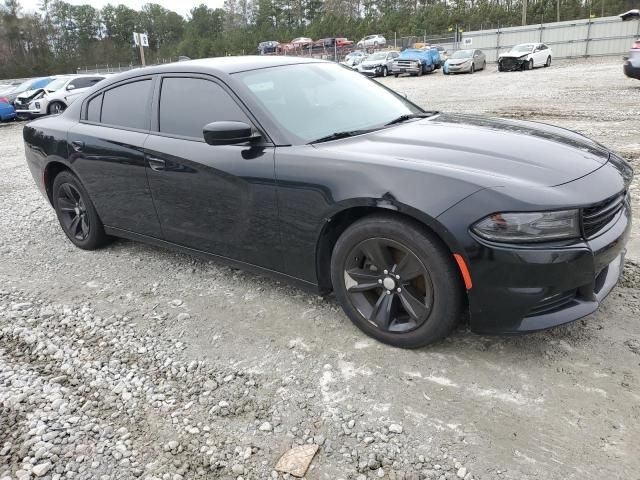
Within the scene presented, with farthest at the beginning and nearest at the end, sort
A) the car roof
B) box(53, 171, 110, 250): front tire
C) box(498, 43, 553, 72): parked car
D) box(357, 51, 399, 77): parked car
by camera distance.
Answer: box(357, 51, 399, 77): parked car < box(498, 43, 553, 72): parked car < box(53, 171, 110, 250): front tire < the car roof

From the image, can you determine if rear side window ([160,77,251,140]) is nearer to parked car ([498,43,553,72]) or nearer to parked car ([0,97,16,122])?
parked car ([0,97,16,122])

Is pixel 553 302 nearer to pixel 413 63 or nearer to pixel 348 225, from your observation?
pixel 348 225

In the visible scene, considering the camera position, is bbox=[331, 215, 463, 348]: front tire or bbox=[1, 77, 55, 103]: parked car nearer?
bbox=[331, 215, 463, 348]: front tire

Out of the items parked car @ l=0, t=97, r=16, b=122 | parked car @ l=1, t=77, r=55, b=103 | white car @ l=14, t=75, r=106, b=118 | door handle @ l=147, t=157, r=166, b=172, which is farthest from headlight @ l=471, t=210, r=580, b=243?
parked car @ l=1, t=77, r=55, b=103

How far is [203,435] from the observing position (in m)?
2.42

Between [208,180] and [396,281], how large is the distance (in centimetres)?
143

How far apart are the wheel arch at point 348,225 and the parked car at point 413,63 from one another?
29926mm

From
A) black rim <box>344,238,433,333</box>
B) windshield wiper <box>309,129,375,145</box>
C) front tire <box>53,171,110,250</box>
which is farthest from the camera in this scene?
front tire <box>53,171,110,250</box>

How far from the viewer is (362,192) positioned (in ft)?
9.05

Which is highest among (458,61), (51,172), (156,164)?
(458,61)

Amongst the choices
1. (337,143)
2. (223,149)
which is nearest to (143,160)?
(223,149)

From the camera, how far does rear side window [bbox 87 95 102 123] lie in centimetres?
438

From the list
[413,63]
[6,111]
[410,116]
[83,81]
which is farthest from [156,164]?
[413,63]

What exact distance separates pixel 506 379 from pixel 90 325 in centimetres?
260
